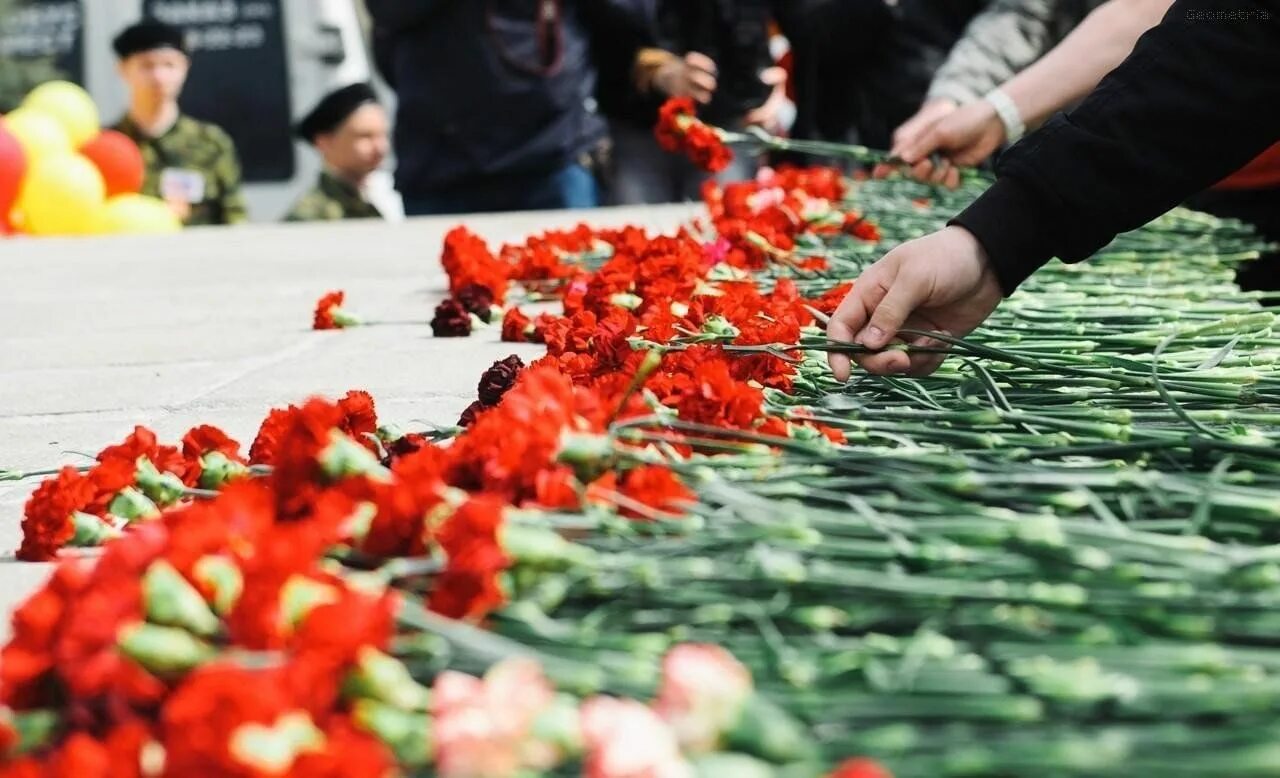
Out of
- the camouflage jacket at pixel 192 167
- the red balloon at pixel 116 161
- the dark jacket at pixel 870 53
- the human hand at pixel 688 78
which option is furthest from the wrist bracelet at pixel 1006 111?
the camouflage jacket at pixel 192 167

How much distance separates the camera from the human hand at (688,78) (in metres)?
3.50

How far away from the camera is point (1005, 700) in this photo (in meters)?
0.71

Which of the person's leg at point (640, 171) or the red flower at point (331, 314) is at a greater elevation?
the person's leg at point (640, 171)

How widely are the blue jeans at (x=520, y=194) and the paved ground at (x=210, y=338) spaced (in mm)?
78

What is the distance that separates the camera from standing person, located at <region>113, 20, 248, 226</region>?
5.60m

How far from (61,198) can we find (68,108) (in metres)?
0.50

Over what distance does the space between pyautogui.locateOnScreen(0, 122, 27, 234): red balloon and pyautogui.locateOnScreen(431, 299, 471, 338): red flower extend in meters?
3.21

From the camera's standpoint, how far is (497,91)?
3508mm

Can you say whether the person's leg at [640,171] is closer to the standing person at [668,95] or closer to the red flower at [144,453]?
the standing person at [668,95]

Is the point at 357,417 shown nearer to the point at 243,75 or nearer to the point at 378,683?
the point at 378,683

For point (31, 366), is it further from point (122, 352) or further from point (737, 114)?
point (737, 114)

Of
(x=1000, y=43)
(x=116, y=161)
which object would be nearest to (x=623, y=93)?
(x=1000, y=43)

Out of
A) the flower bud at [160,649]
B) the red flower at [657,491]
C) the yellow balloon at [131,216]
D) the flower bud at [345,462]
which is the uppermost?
the flower bud at [345,462]

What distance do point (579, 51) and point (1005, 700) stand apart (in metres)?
3.12
